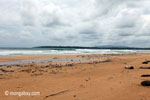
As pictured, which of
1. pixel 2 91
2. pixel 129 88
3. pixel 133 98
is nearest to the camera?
pixel 133 98

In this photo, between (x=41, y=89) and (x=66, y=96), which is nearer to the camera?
(x=66, y=96)

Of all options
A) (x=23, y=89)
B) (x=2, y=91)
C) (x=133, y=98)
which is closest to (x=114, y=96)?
(x=133, y=98)

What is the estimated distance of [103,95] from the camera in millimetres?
4684

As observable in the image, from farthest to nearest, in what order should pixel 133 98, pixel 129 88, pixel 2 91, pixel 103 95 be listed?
pixel 2 91 → pixel 129 88 → pixel 103 95 → pixel 133 98

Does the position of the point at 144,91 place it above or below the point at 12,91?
above

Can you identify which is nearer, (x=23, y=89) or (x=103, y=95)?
(x=103, y=95)

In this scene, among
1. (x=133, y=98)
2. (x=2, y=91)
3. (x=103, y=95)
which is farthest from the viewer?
(x=2, y=91)

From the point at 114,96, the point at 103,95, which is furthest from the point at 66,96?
the point at 114,96

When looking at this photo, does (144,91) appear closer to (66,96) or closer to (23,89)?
(66,96)

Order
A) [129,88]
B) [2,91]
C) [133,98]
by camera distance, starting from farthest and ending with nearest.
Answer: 1. [2,91]
2. [129,88]
3. [133,98]

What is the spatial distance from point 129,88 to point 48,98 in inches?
134

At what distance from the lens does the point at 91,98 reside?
4473 mm

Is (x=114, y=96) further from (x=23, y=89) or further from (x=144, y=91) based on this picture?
(x=23, y=89)

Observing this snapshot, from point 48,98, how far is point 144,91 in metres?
3.74
